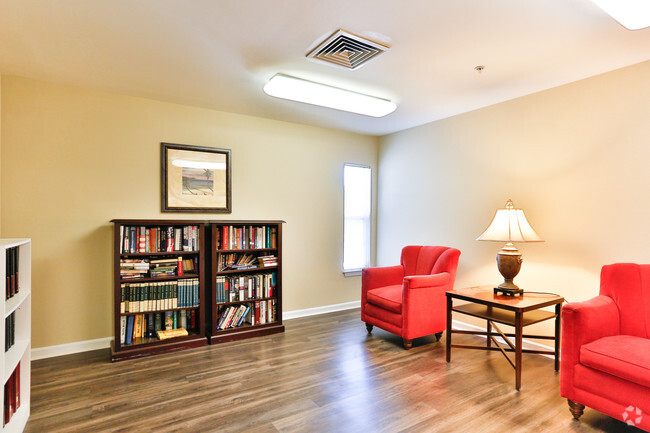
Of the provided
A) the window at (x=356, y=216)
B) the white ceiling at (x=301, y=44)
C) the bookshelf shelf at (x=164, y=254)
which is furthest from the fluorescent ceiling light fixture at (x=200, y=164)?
the window at (x=356, y=216)

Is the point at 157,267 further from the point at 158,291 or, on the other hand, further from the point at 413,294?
the point at 413,294

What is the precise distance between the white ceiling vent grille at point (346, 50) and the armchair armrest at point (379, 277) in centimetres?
222

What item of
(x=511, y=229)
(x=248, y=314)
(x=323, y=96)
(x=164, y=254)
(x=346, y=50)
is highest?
(x=346, y=50)

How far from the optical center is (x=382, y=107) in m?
3.62

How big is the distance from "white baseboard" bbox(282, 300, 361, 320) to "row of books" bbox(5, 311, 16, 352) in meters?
2.75

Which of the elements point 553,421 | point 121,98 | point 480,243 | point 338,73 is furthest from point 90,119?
point 553,421

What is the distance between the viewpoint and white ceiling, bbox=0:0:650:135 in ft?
6.94

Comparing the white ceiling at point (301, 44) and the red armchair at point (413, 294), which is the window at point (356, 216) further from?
the white ceiling at point (301, 44)

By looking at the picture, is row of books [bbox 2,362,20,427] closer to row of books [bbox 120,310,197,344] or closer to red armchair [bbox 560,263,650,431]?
row of books [bbox 120,310,197,344]

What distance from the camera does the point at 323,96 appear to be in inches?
129

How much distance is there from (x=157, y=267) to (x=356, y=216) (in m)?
2.75

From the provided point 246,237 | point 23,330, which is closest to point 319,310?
point 246,237

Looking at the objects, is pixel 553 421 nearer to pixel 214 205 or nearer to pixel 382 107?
pixel 382 107

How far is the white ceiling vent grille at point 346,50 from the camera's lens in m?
2.42
